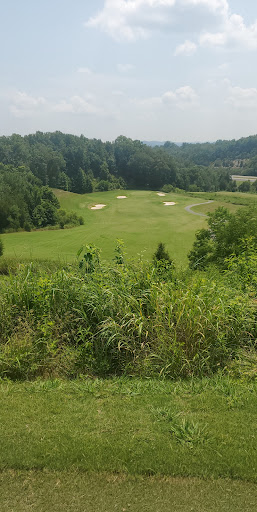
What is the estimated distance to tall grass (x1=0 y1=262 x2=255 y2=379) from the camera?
4.06m

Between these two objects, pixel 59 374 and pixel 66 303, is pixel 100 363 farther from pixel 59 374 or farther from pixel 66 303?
pixel 66 303

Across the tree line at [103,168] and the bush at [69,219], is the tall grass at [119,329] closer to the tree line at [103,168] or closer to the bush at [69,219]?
the bush at [69,219]

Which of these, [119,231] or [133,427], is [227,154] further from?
[133,427]

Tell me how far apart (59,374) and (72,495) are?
5.72ft

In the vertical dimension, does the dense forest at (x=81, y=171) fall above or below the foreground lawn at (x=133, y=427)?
above

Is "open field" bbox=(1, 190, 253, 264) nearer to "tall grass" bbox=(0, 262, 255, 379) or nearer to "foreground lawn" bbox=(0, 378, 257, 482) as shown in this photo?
"tall grass" bbox=(0, 262, 255, 379)

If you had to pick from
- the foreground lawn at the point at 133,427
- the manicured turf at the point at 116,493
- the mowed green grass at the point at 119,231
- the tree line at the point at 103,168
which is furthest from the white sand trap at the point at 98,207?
the manicured turf at the point at 116,493

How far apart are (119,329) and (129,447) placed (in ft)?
5.12

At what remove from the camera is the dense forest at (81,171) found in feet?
201

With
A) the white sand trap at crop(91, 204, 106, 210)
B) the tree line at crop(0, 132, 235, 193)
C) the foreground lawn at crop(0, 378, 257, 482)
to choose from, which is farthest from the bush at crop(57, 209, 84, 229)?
the foreground lawn at crop(0, 378, 257, 482)

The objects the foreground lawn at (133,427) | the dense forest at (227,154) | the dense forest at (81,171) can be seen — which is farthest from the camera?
the dense forest at (227,154)

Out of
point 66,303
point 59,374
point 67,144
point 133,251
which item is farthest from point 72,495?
point 67,144

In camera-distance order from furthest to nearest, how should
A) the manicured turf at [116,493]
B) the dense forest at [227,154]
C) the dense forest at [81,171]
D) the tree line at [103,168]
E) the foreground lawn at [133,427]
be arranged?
the dense forest at [227,154]
the tree line at [103,168]
the dense forest at [81,171]
the foreground lawn at [133,427]
the manicured turf at [116,493]

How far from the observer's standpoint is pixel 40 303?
468 cm
